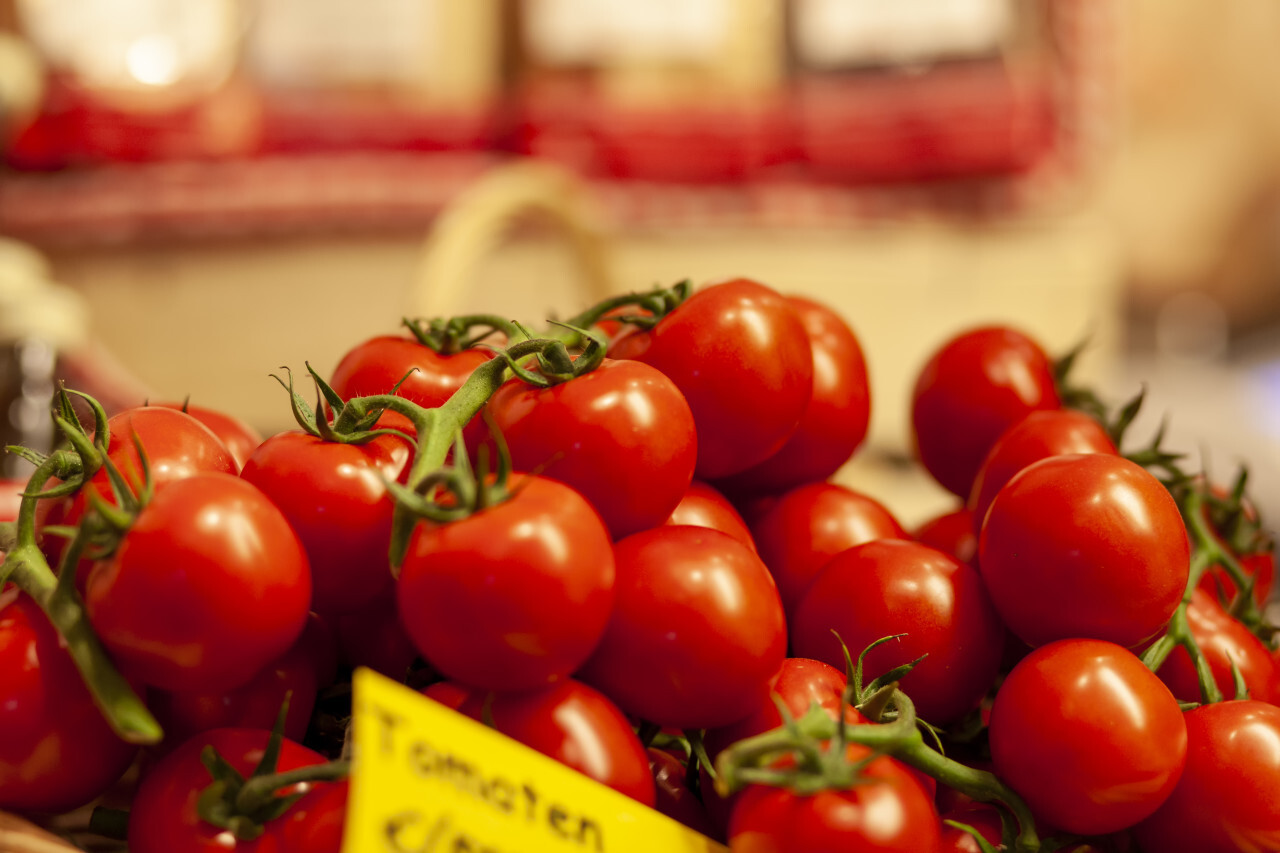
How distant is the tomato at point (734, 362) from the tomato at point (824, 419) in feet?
0.17

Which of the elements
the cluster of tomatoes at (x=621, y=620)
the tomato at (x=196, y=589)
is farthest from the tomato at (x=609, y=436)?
the tomato at (x=196, y=589)

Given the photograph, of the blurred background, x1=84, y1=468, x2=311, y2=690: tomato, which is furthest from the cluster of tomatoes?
the blurred background

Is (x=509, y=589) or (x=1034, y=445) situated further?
(x=1034, y=445)

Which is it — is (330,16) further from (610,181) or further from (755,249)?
(755,249)

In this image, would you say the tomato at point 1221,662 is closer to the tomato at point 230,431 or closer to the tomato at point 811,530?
the tomato at point 811,530

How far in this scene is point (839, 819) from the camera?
379mm

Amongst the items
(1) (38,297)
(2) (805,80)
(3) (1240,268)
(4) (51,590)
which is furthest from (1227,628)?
(3) (1240,268)

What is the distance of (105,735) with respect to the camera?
1.39 feet

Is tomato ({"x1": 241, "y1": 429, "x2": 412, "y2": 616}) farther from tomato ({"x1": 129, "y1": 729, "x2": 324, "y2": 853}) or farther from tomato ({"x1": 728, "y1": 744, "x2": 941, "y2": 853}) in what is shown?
tomato ({"x1": 728, "y1": 744, "x2": 941, "y2": 853})

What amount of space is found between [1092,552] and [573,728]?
230mm

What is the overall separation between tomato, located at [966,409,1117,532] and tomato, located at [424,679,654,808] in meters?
0.23

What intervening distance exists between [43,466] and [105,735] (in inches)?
4.2

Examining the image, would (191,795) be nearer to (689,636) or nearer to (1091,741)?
(689,636)

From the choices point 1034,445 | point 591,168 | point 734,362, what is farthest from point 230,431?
point 591,168
